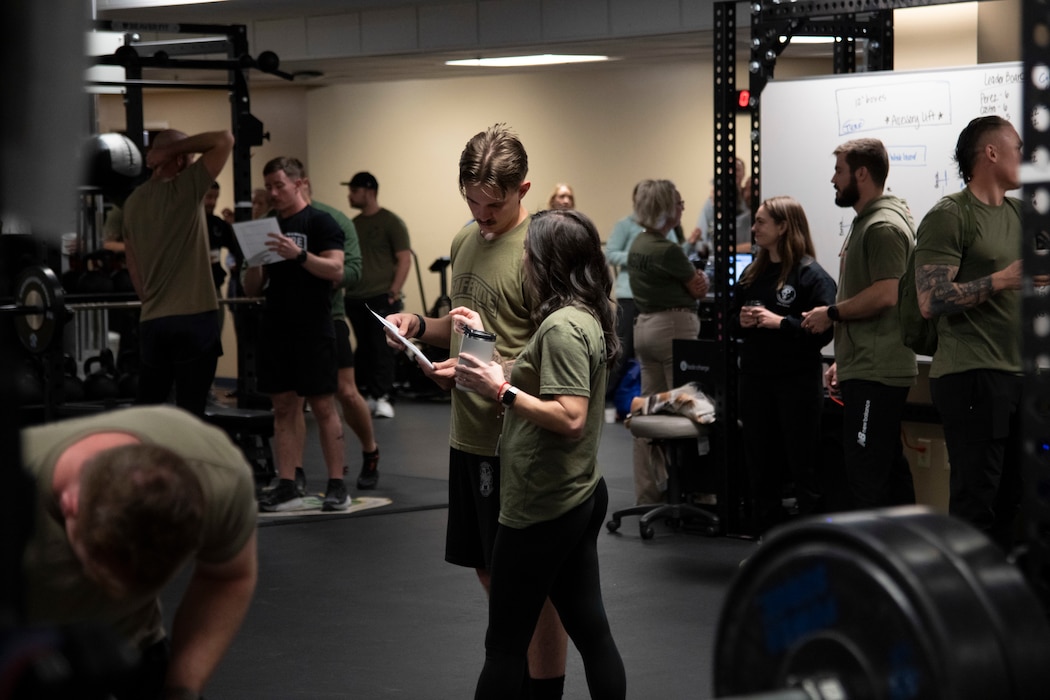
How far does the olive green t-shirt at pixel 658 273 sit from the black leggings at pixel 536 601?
4084 mm

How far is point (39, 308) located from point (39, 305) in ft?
0.14

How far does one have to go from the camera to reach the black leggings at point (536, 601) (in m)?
2.85

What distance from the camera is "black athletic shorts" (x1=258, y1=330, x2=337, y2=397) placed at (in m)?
6.28

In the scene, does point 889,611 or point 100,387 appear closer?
point 889,611

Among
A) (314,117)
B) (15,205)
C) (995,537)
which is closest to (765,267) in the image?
(995,537)

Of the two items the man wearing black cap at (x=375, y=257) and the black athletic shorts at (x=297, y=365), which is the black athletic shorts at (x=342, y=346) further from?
the man wearing black cap at (x=375, y=257)

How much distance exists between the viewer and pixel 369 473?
23.3ft

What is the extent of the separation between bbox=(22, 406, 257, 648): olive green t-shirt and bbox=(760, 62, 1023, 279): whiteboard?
425 centimetres

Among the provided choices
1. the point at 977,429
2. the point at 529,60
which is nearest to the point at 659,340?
the point at 977,429

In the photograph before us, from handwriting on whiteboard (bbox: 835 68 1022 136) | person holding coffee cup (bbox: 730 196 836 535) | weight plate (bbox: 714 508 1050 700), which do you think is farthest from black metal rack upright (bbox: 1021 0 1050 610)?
handwriting on whiteboard (bbox: 835 68 1022 136)

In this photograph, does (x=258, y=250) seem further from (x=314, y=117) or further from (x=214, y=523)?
(x=314, y=117)

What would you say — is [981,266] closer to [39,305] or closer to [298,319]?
[298,319]

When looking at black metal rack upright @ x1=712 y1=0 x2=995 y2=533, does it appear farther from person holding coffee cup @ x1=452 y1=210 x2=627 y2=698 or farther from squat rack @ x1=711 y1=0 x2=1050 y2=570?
person holding coffee cup @ x1=452 y1=210 x2=627 y2=698

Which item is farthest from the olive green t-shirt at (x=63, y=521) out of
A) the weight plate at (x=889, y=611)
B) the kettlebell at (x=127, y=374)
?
the kettlebell at (x=127, y=374)
